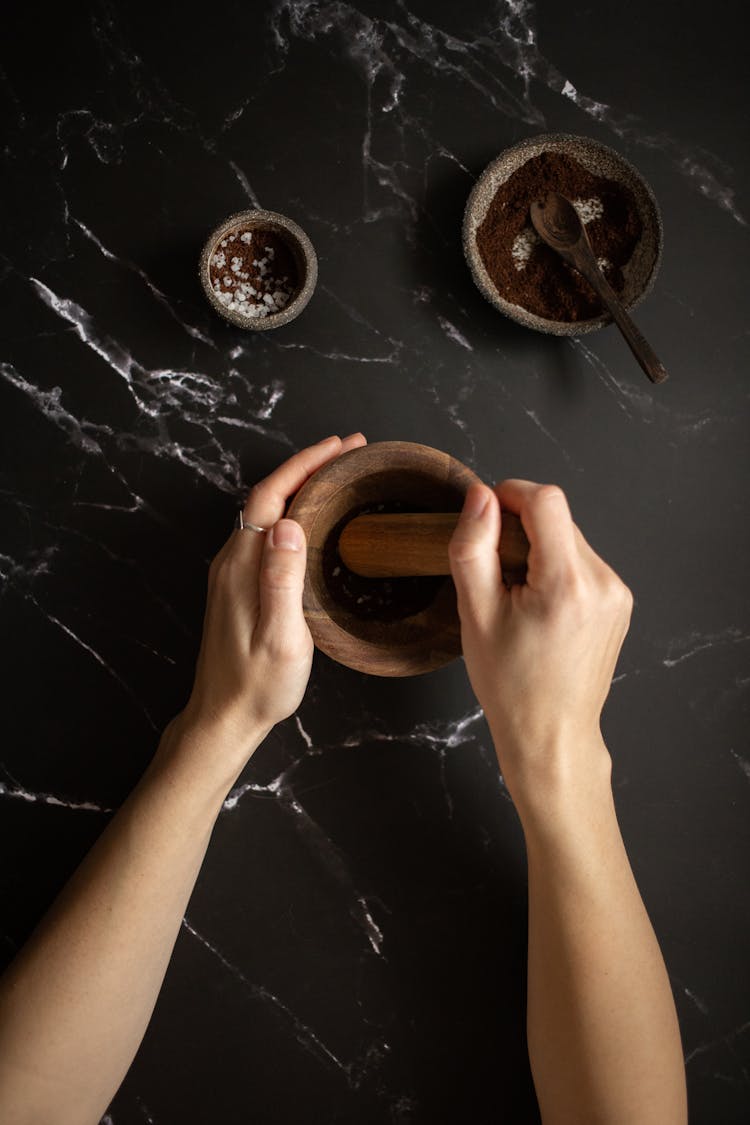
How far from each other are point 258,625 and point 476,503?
33 centimetres

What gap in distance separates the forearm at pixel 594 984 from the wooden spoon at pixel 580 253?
572 mm

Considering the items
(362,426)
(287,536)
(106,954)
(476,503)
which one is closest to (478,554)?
(476,503)

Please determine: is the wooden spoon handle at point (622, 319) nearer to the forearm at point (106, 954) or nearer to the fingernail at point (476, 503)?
the fingernail at point (476, 503)

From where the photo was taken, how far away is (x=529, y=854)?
3.37ft

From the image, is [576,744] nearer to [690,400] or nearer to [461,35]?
[690,400]

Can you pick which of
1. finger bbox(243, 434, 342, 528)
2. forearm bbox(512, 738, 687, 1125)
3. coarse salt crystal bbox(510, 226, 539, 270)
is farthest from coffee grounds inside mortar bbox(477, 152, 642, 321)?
forearm bbox(512, 738, 687, 1125)

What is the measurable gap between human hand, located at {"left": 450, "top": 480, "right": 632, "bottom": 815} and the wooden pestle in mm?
18

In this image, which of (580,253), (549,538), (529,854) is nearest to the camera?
(549,538)

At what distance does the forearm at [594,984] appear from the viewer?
929mm

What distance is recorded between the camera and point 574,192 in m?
1.18

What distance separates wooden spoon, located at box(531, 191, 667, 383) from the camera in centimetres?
113

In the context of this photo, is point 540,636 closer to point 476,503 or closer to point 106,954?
point 476,503

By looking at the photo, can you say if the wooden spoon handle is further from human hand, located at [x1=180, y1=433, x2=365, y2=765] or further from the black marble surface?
human hand, located at [x1=180, y1=433, x2=365, y2=765]

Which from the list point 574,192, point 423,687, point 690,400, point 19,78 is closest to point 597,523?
point 690,400
